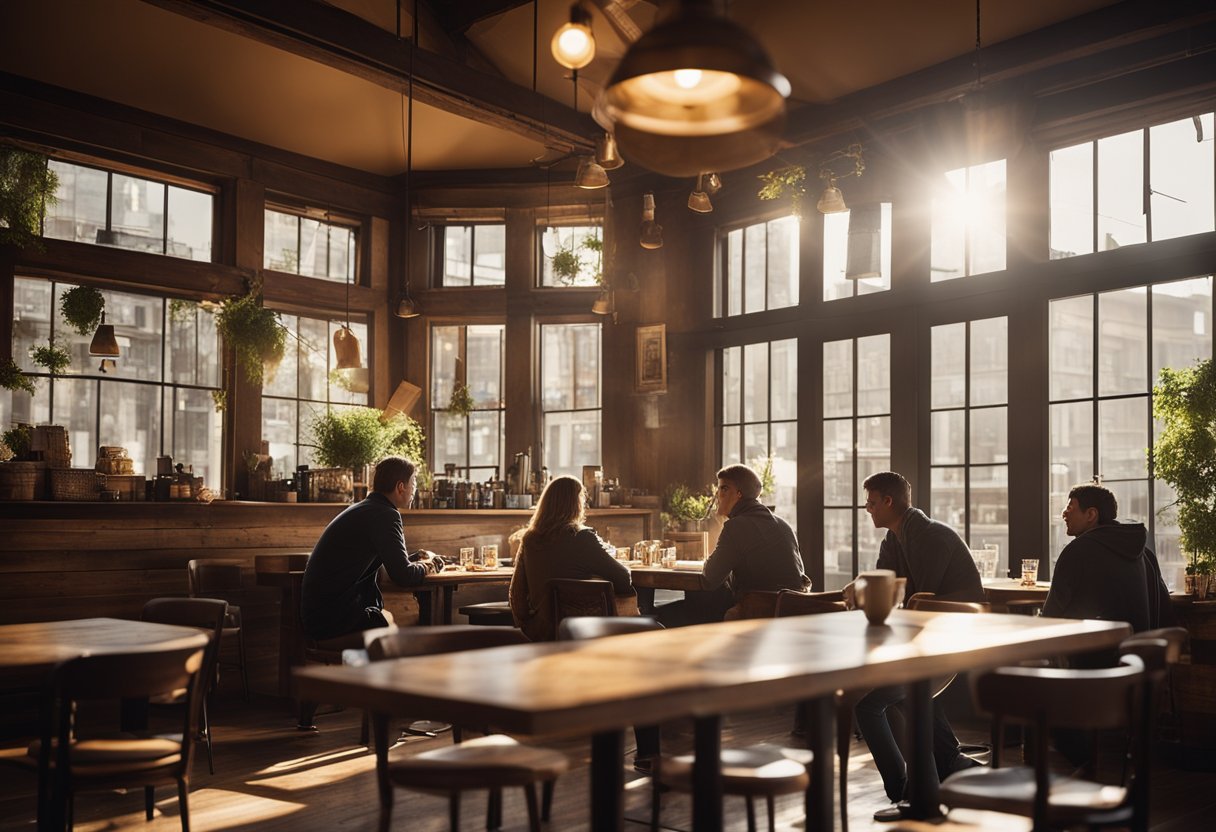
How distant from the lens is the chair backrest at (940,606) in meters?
4.59

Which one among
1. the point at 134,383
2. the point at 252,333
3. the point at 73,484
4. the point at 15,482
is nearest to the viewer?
the point at 15,482

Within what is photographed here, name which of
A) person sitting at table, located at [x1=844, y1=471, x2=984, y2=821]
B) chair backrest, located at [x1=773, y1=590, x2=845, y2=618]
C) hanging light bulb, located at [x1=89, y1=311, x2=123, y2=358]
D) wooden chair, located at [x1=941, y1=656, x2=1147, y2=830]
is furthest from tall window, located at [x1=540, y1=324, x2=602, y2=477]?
wooden chair, located at [x1=941, y1=656, x2=1147, y2=830]

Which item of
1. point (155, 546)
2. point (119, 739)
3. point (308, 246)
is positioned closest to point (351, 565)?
point (155, 546)

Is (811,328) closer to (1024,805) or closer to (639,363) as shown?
(639,363)

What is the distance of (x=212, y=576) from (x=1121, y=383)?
18.7ft

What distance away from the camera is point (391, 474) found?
597cm

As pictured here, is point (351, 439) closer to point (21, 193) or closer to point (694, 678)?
point (21, 193)

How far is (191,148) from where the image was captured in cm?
908

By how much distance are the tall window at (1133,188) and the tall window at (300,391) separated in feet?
19.2

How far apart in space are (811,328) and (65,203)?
5.69 metres

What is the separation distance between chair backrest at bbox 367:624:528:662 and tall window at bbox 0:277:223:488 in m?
5.68

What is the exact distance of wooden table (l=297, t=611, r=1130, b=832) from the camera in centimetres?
220

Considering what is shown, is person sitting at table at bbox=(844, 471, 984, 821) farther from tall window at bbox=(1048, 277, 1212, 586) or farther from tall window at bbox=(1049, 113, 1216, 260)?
tall window at bbox=(1049, 113, 1216, 260)

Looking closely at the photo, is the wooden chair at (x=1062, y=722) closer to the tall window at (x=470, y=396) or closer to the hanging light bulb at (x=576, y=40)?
the hanging light bulb at (x=576, y=40)
